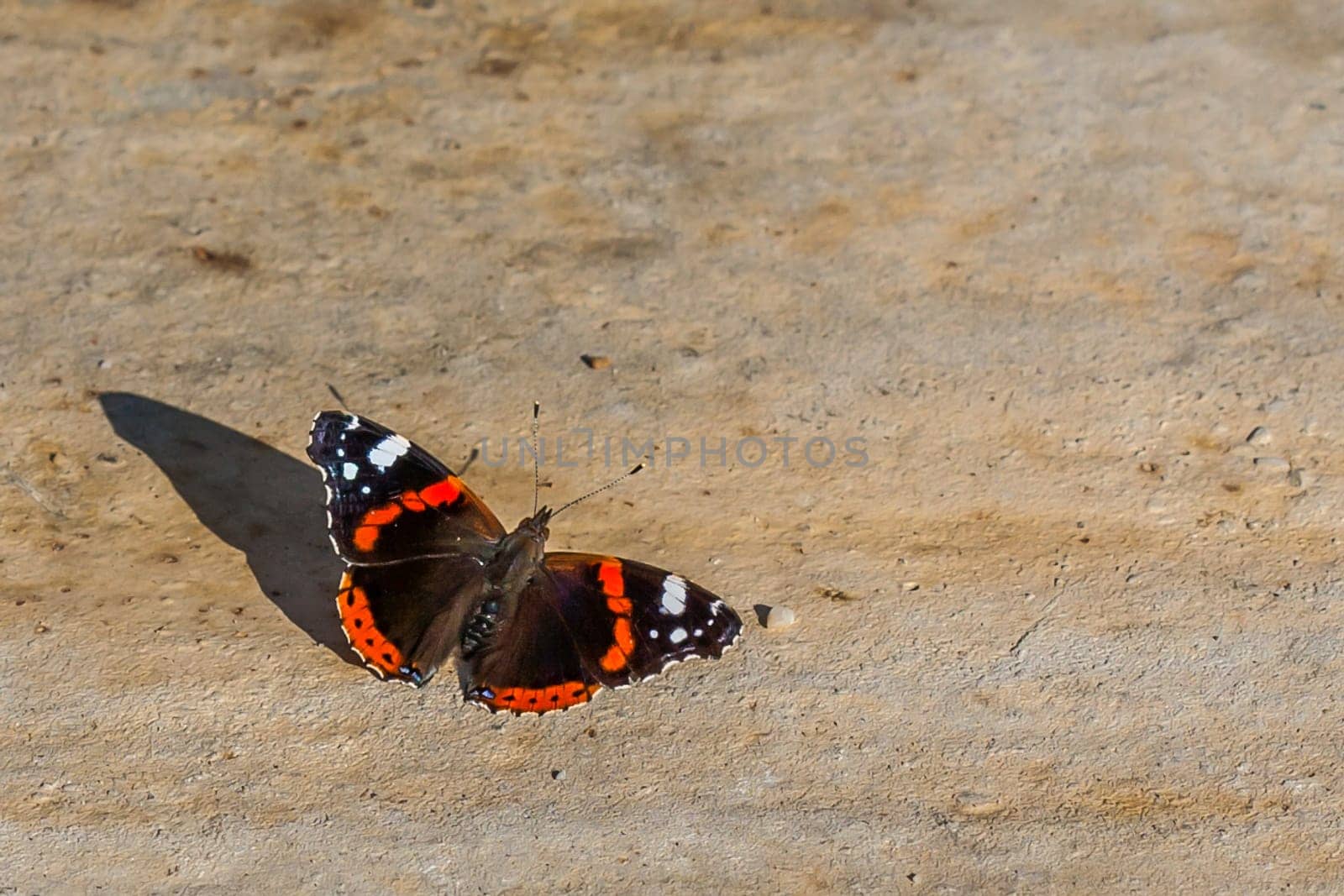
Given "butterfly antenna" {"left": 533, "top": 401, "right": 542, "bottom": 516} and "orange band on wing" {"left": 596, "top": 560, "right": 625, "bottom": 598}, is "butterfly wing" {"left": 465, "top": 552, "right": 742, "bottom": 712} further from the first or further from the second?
"butterfly antenna" {"left": 533, "top": 401, "right": 542, "bottom": 516}

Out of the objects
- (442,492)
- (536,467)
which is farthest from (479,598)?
(536,467)

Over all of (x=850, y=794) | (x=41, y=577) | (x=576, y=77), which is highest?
(x=576, y=77)

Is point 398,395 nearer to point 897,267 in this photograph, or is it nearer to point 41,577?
point 41,577

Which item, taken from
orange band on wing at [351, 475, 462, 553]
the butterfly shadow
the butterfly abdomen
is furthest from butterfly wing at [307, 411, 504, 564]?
the butterfly shadow

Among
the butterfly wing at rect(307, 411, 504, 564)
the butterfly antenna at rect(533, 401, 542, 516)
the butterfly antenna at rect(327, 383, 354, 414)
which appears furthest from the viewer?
the butterfly antenna at rect(327, 383, 354, 414)

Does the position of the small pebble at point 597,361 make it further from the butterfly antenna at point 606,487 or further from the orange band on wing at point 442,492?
the orange band on wing at point 442,492

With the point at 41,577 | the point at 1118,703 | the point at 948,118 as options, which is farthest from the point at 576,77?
the point at 1118,703
